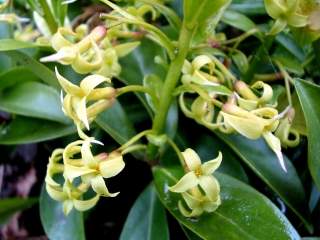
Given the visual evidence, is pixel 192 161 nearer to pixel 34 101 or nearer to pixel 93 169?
pixel 93 169

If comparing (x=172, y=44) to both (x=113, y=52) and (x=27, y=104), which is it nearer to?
(x=113, y=52)

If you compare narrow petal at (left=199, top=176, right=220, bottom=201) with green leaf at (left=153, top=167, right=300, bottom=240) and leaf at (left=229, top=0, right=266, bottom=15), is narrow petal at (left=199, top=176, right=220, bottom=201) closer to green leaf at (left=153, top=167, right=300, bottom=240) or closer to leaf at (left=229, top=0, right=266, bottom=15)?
green leaf at (left=153, top=167, right=300, bottom=240)

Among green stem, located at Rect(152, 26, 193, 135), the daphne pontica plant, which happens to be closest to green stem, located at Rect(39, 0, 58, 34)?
the daphne pontica plant

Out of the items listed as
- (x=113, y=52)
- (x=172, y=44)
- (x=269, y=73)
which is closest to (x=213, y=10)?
(x=172, y=44)

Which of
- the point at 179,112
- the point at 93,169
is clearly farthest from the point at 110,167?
the point at 179,112

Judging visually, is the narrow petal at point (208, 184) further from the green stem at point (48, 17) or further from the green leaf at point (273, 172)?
the green stem at point (48, 17)

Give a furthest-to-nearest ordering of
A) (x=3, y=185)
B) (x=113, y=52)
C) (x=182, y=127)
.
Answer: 1. (x=3, y=185)
2. (x=182, y=127)
3. (x=113, y=52)
